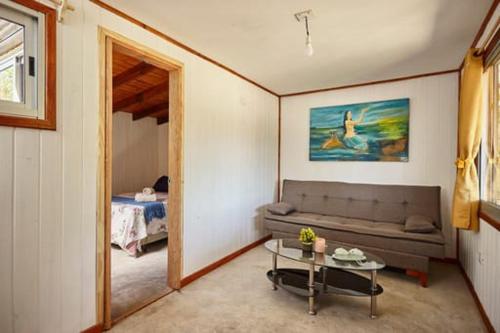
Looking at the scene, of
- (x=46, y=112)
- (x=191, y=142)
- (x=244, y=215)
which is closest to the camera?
(x=46, y=112)

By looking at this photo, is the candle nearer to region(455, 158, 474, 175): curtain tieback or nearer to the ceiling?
region(455, 158, 474, 175): curtain tieback

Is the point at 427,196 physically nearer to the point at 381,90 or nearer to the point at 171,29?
the point at 381,90

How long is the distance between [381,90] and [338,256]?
254 cm

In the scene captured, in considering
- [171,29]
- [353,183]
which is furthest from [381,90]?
[171,29]

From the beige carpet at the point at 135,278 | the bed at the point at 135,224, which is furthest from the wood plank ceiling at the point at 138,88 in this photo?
the beige carpet at the point at 135,278

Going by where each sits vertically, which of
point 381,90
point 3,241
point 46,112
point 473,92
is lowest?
point 3,241

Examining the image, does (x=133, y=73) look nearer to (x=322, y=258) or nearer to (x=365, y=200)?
(x=322, y=258)

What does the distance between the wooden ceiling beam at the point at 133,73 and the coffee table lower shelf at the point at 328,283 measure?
9.72 ft

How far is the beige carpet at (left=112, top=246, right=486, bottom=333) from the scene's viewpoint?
1937 millimetres

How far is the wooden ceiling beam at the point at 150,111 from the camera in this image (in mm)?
5414

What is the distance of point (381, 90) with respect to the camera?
11.9ft

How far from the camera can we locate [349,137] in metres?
3.83

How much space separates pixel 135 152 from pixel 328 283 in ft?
15.7

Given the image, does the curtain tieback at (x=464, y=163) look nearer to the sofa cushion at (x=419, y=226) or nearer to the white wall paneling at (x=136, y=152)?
the sofa cushion at (x=419, y=226)
